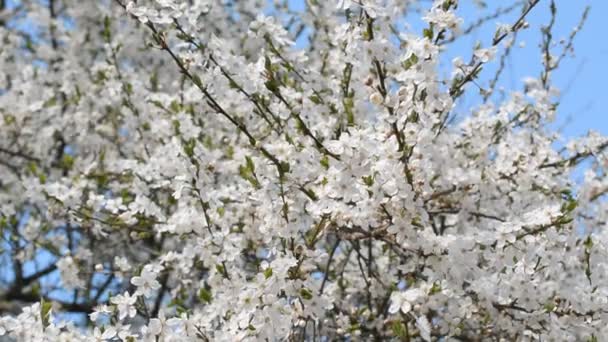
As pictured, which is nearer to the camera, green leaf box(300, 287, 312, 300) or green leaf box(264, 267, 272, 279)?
green leaf box(264, 267, 272, 279)

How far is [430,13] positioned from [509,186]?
1.54 m

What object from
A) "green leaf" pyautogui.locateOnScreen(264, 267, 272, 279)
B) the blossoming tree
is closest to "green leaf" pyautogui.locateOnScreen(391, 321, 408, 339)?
the blossoming tree

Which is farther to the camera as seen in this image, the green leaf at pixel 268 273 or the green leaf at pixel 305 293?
the green leaf at pixel 305 293

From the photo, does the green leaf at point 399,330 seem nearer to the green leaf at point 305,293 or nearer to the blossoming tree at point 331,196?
the blossoming tree at point 331,196

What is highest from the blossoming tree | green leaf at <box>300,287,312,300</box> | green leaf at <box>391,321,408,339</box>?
the blossoming tree

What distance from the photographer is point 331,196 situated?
3156 mm

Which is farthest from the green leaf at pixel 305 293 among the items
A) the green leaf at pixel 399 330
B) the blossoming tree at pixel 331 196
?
the green leaf at pixel 399 330

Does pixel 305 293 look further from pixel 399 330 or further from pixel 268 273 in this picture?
pixel 399 330

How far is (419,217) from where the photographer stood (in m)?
3.25

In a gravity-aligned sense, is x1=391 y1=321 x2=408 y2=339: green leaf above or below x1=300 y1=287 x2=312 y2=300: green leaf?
below

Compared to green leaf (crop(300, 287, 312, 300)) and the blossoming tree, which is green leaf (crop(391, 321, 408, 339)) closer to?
the blossoming tree

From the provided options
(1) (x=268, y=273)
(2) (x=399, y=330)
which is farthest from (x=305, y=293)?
(2) (x=399, y=330)

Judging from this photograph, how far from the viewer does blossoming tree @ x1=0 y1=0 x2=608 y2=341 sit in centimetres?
320

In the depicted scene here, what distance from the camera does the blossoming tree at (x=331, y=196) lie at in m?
3.20
